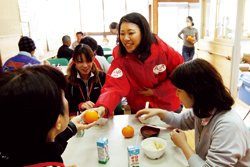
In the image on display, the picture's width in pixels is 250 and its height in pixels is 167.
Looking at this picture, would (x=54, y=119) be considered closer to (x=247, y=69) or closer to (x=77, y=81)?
(x=77, y=81)

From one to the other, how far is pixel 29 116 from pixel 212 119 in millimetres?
822

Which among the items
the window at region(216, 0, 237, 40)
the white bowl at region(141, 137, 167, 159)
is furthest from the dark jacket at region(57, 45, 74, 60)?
the white bowl at region(141, 137, 167, 159)

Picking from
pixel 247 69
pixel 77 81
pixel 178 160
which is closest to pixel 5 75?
pixel 178 160

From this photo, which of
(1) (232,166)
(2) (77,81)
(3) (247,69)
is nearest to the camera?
(1) (232,166)

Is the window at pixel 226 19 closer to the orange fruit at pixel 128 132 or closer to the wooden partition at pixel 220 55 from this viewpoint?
the wooden partition at pixel 220 55

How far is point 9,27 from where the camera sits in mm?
3902

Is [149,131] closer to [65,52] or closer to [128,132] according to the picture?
[128,132]

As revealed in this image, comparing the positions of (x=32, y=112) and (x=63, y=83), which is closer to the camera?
(x=32, y=112)

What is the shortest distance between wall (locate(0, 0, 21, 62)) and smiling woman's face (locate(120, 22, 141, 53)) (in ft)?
9.09

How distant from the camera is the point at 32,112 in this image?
25.6 inches

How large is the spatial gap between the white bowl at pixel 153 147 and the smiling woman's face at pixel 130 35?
678 mm

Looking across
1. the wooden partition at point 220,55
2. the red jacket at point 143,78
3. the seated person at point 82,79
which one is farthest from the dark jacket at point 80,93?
the wooden partition at point 220,55

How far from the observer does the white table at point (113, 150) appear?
1.10 m

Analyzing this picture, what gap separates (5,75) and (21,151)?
9.6 inches
